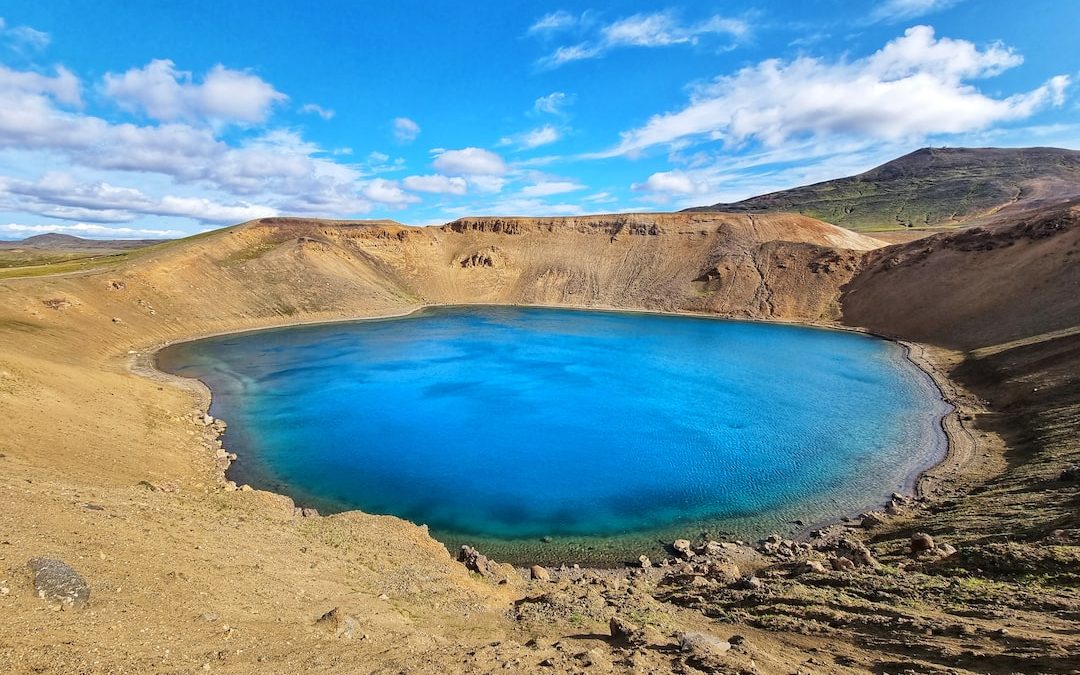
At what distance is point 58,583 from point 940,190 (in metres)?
193

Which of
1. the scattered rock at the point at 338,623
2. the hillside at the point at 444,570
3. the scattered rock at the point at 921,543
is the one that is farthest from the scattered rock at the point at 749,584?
the scattered rock at the point at 338,623

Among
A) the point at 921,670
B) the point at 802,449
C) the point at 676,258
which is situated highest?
the point at 676,258

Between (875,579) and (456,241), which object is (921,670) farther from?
(456,241)

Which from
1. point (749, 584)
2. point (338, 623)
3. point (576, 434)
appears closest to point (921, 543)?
point (749, 584)

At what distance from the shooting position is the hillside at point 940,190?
13150cm

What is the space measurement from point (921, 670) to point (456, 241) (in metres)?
97.3

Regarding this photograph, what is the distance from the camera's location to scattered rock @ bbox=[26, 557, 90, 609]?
23.7 feet

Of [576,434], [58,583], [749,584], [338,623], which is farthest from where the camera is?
[576,434]

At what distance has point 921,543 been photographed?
565 inches

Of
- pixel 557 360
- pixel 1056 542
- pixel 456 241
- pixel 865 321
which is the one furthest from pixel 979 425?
pixel 456 241

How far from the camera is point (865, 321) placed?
201 ft

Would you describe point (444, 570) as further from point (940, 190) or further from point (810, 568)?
point (940, 190)

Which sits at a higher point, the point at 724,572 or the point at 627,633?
the point at 627,633

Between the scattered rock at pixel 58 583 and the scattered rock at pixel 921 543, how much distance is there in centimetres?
1833
